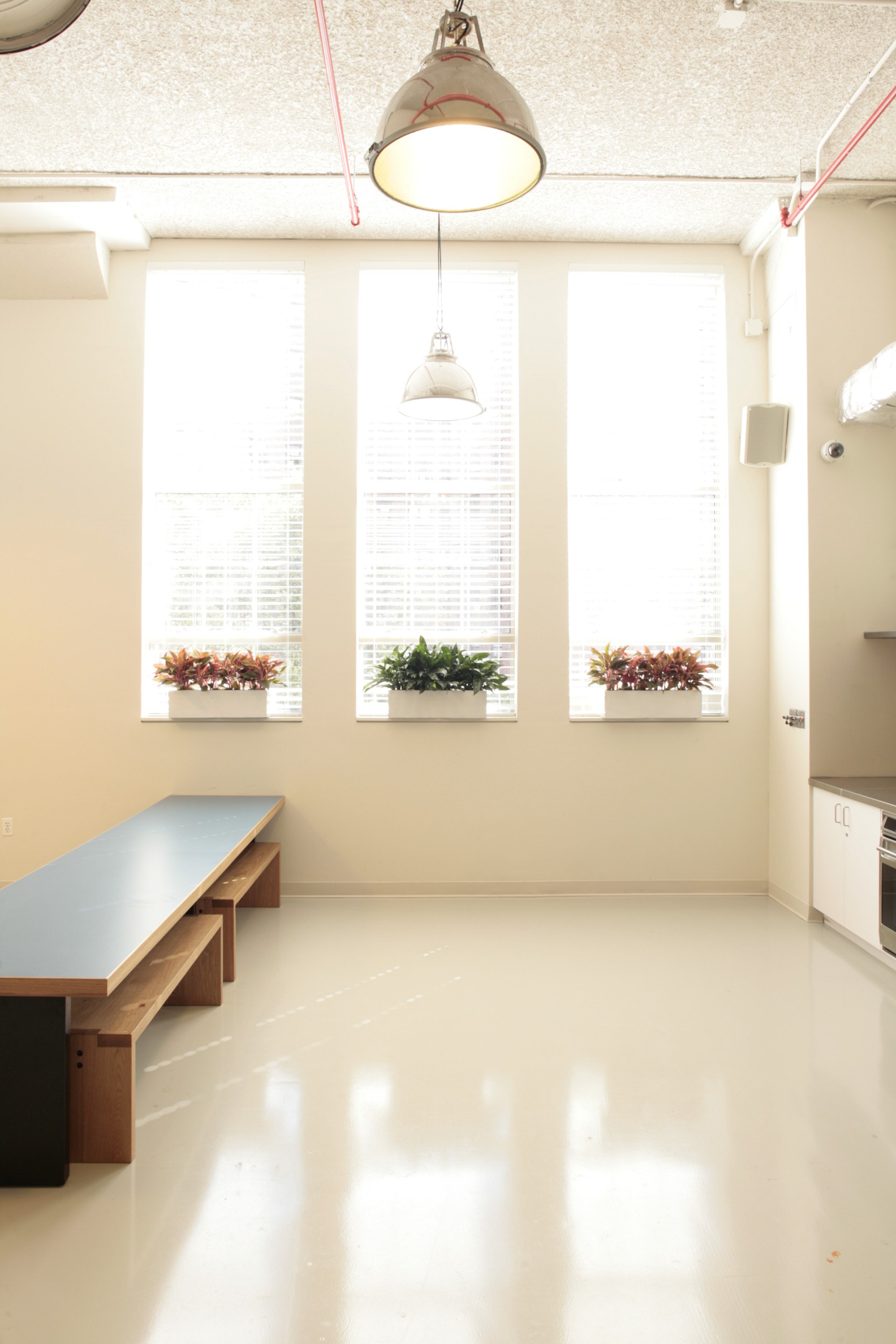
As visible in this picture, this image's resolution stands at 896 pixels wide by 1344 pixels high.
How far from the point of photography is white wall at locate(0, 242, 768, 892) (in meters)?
4.74

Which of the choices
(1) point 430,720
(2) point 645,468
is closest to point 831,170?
(2) point 645,468

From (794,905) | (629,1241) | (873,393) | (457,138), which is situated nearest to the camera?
(457,138)

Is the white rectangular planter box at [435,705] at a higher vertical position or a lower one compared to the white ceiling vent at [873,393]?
lower

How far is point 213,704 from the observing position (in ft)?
15.4

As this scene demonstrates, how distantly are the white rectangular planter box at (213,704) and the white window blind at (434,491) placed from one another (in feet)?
2.24

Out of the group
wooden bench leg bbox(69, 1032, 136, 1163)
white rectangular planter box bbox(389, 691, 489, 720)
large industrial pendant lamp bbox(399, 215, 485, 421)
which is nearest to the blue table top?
wooden bench leg bbox(69, 1032, 136, 1163)

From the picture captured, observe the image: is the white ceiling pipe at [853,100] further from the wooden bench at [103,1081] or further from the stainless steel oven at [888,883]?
the wooden bench at [103,1081]

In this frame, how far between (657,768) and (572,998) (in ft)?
5.84

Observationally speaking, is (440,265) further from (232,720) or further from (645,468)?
(232,720)

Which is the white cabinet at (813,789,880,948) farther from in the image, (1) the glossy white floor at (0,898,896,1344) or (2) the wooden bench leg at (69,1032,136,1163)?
(2) the wooden bench leg at (69,1032,136,1163)

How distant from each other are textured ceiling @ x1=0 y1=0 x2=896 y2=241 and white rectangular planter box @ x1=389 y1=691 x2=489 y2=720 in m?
2.60

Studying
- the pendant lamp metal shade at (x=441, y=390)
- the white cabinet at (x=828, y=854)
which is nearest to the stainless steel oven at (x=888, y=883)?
the white cabinet at (x=828, y=854)

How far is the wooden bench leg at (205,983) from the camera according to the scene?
324cm

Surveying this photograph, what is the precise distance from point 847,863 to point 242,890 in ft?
9.11
